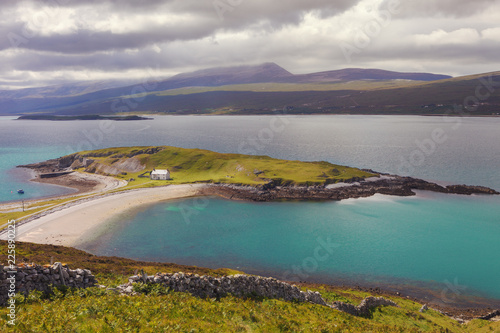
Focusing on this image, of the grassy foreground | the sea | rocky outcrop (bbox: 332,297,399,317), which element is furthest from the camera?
the sea

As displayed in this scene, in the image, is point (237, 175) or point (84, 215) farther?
point (237, 175)

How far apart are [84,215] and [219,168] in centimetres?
5878

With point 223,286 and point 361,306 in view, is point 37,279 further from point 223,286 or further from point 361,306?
point 361,306

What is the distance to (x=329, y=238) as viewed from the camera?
70.9m

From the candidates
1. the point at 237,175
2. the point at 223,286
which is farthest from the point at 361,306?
the point at 237,175

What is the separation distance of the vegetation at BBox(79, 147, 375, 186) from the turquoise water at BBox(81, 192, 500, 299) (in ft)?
65.2

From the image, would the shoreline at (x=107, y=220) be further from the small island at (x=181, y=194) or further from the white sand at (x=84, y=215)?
the small island at (x=181, y=194)

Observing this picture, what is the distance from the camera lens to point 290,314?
21359 mm

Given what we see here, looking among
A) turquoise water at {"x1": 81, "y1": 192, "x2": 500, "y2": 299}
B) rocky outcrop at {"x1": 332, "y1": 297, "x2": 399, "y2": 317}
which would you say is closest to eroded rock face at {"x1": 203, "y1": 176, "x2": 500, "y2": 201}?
turquoise water at {"x1": 81, "y1": 192, "x2": 500, "y2": 299}

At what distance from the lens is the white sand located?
220 feet

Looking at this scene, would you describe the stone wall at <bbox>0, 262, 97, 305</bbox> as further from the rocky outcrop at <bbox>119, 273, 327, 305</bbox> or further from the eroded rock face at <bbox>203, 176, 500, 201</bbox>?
the eroded rock face at <bbox>203, 176, 500, 201</bbox>

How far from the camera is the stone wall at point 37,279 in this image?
51.6 feet

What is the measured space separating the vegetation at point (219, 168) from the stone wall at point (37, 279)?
93.5 metres

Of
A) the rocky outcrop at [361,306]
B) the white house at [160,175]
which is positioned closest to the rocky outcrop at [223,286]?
the rocky outcrop at [361,306]
